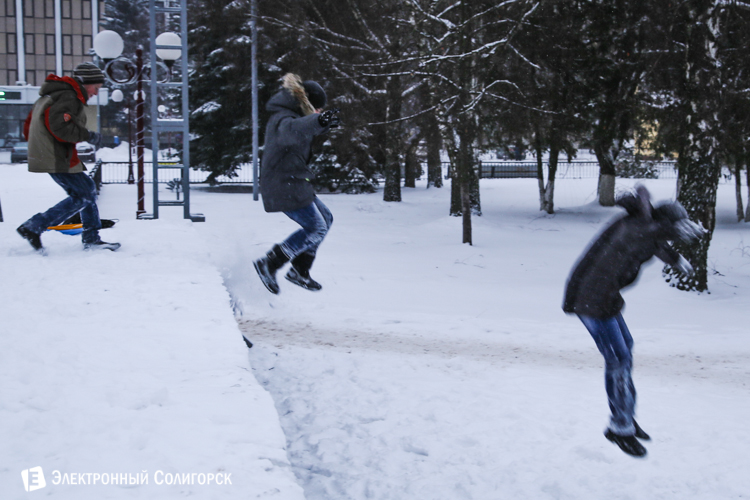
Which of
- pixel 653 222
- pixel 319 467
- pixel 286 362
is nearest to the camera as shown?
pixel 653 222

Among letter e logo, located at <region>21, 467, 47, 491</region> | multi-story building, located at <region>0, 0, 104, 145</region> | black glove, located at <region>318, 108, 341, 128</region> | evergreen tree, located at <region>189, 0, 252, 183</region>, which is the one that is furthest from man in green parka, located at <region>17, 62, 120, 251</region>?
multi-story building, located at <region>0, 0, 104, 145</region>

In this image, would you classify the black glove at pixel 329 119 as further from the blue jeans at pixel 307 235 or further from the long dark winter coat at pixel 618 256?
the long dark winter coat at pixel 618 256

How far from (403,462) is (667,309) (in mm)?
7246

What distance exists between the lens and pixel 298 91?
555 centimetres

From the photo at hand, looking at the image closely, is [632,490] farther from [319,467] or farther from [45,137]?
[45,137]

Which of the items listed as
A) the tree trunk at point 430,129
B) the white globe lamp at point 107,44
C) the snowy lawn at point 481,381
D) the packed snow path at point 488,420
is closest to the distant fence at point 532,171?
the tree trunk at point 430,129

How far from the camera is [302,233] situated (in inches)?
237

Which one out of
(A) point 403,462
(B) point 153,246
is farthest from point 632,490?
(B) point 153,246

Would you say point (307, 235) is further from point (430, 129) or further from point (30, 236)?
point (430, 129)

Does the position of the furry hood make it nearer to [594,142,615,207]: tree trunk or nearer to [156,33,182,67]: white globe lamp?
[156,33,182,67]: white globe lamp

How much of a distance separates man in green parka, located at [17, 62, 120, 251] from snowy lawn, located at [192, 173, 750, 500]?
1.90 metres

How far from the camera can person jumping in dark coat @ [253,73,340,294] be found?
5.51 meters

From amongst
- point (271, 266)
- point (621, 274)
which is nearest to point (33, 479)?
point (621, 274)

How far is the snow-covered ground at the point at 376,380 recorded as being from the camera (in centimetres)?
323
